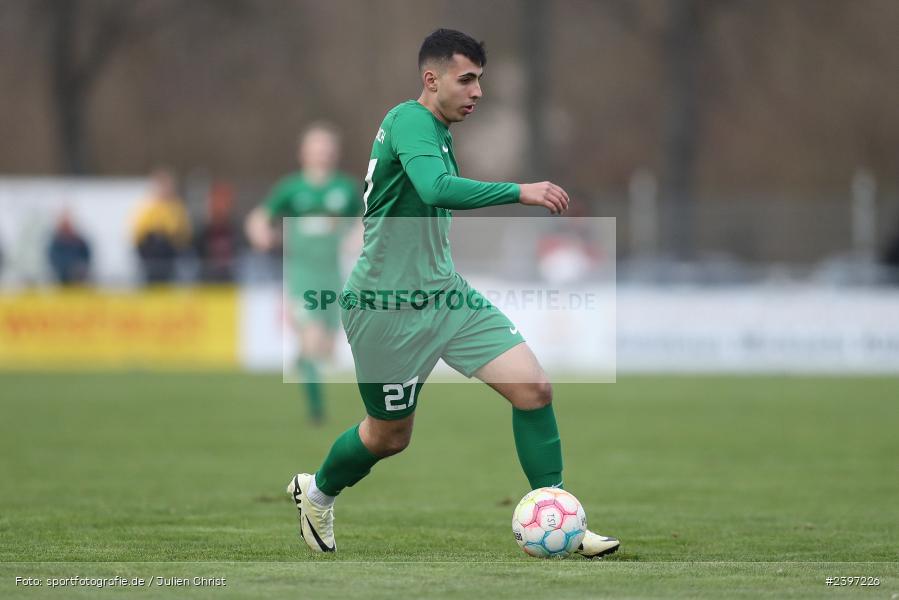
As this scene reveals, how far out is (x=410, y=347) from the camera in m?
6.94

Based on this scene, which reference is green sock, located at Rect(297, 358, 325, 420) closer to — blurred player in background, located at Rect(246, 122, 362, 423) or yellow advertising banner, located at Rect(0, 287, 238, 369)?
blurred player in background, located at Rect(246, 122, 362, 423)

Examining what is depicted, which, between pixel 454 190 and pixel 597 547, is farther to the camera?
pixel 597 547

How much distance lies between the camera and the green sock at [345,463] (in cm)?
713

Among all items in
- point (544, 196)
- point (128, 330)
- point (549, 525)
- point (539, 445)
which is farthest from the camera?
point (128, 330)

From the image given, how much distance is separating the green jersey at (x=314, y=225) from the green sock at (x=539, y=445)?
7228mm

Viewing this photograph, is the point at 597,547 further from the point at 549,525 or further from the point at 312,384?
the point at 312,384

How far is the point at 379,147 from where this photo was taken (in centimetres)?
684

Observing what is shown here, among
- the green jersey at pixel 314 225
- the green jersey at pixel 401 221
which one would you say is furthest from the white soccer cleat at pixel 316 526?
the green jersey at pixel 314 225

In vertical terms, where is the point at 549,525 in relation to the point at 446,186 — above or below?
below

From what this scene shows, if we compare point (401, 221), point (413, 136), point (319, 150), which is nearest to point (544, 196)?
point (413, 136)

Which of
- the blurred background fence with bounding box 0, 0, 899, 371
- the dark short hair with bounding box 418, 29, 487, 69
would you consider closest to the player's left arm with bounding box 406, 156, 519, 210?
the dark short hair with bounding box 418, 29, 487, 69

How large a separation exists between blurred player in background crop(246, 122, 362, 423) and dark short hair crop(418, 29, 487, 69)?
6.90 meters

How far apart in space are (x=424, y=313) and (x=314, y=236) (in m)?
7.54

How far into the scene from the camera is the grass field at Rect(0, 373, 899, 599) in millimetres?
6238
